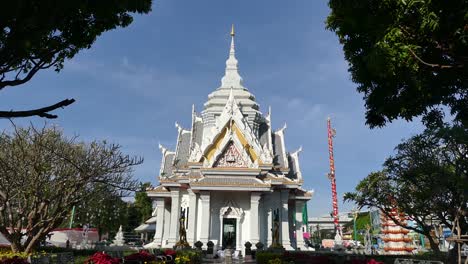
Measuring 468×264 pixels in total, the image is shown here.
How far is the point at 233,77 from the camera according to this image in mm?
37375

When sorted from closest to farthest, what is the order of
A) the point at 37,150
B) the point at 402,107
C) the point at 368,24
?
the point at 368,24, the point at 402,107, the point at 37,150

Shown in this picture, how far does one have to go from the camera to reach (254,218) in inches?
1009

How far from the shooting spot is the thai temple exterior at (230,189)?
84.6 feet

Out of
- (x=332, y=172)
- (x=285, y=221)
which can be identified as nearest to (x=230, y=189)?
(x=285, y=221)

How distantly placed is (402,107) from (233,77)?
2847cm

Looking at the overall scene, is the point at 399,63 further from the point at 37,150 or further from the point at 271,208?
the point at 271,208

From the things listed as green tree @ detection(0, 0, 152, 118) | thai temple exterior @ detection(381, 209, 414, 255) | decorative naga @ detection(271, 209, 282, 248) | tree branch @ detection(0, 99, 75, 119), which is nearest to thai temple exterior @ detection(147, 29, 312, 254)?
decorative naga @ detection(271, 209, 282, 248)

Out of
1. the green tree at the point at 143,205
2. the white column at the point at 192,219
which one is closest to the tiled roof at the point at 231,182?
the white column at the point at 192,219

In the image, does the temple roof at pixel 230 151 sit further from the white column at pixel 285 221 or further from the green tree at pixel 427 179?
the green tree at pixel 427 179

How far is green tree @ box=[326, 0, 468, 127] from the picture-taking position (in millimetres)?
7137

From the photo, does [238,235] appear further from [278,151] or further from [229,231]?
[278,151]

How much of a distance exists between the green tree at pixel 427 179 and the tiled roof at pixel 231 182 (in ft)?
20.7

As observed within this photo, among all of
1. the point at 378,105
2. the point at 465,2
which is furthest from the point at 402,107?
the point at 465,2

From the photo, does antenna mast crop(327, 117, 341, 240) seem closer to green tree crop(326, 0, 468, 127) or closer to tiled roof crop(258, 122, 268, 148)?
tiled roof crop(258, 122, 268, 148)
